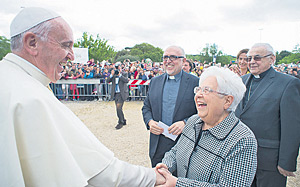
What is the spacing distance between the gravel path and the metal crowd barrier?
82 centimetres

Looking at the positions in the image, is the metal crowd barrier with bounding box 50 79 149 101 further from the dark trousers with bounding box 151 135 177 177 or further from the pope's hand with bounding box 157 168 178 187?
the pope's hand with bounding box 157 168 178 187

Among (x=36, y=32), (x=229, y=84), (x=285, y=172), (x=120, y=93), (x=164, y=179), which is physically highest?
(x=36, y=32)

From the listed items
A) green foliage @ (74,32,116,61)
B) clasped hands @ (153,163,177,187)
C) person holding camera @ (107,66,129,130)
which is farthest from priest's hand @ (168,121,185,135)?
green foliage @ (74,32,116,61)

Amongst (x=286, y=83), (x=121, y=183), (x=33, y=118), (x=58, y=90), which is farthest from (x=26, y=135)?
(x=58, y=90)

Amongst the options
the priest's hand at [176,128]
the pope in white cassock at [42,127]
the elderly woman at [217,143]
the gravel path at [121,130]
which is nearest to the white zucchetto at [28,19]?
the pope in white cassock at [42,127]

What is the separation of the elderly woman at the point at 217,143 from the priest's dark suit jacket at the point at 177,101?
706 millimetres

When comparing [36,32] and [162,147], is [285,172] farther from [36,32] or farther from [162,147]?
[36,32]

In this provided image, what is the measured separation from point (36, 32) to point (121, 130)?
5542 millimetres

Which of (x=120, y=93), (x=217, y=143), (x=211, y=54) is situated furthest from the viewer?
(x=211, y=54)

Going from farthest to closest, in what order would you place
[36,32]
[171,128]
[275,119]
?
1. [171,128]
2. [275,119]
3. [36,32]

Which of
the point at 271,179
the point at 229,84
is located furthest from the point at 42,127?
the point at 271,179

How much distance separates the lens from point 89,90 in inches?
454

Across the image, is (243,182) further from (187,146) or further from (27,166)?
(27,166)

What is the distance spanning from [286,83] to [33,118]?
278 centimetres
